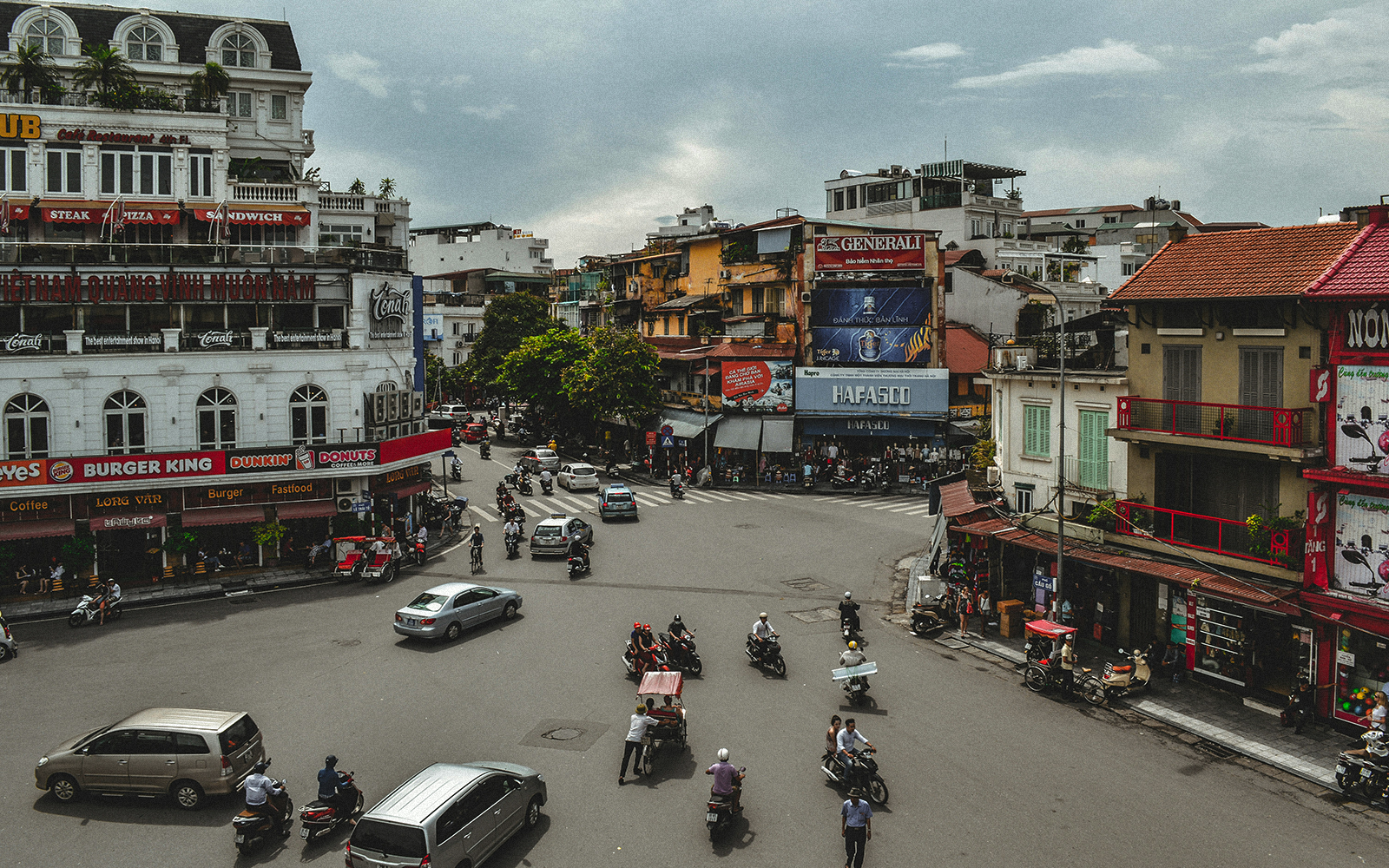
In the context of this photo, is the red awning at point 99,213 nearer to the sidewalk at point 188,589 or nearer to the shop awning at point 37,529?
the shop awning at point 37,529

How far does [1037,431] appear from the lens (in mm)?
27641

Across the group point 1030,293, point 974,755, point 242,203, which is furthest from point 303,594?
point 1030,293

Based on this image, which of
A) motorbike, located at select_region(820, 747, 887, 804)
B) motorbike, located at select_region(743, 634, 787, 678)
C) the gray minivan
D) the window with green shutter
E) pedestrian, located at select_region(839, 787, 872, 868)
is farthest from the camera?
the window with green shutter

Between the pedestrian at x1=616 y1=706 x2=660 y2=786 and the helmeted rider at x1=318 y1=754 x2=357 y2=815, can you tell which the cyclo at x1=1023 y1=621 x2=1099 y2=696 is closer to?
the pedestrian at x1=616 y1=706 x2=660 y2=786

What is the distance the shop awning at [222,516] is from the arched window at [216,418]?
2.36 meters

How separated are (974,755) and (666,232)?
7955 centimetres

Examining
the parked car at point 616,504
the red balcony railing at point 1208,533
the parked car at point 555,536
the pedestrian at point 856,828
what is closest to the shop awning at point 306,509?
the parked car at point 555,536

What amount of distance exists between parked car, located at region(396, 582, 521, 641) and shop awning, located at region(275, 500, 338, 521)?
10.8 metres

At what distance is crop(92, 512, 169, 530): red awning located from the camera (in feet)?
104

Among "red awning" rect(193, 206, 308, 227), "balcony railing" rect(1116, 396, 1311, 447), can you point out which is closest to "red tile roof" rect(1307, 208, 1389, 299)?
"balcony railing" rect(1116, 396, 1311, 447)

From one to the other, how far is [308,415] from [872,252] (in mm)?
32005

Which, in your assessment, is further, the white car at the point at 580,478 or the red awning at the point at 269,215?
the white car at the point at 580,478

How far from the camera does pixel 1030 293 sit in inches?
2228

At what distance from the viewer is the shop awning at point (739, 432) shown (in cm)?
5303
